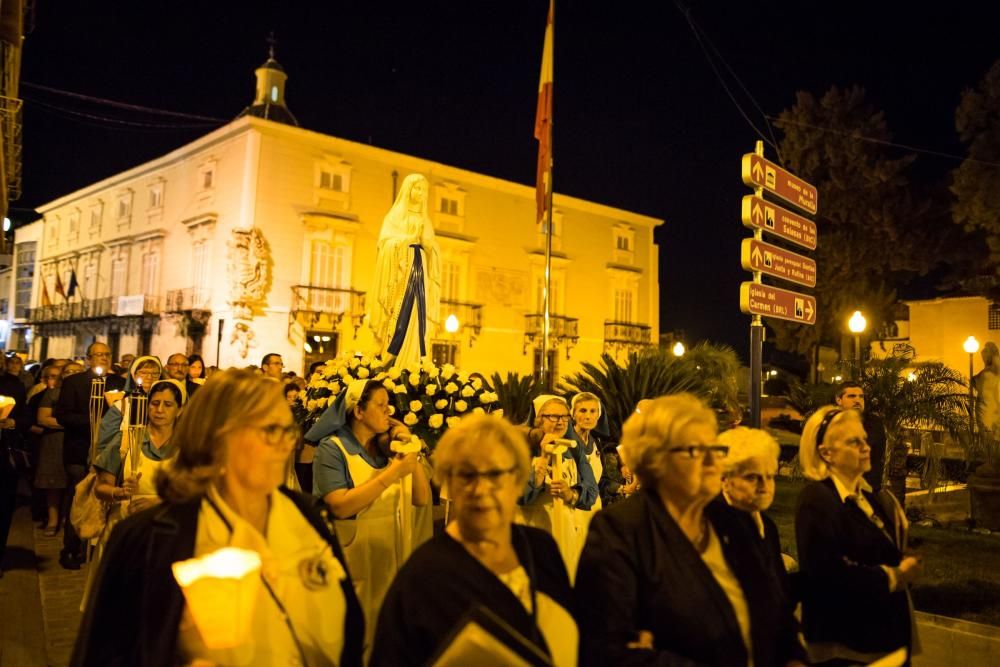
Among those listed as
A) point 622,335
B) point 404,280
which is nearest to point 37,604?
point 404,280

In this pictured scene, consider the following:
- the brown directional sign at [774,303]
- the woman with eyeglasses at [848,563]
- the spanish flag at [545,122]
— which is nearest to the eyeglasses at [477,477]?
the woman with eyeglasses at [848,563]

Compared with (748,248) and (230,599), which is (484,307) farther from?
(230,599)

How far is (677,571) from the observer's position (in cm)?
225

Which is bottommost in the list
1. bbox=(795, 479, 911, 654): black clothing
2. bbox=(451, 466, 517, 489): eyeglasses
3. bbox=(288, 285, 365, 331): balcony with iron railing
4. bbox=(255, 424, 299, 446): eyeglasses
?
bbox=(795, 479, 911, 654): black clothing

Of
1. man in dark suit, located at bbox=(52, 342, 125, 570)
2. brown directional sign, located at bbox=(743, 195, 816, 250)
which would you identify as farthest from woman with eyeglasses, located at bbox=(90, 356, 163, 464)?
brown directional sign, located at bbox=(743, 195, 816, 250)

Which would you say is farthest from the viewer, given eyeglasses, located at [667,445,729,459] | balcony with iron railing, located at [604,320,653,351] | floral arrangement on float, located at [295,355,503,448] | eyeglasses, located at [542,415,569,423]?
balcony with iron railing, located at [604,320,653,351]

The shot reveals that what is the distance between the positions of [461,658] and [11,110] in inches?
579

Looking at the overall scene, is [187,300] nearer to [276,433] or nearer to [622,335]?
[622,335]

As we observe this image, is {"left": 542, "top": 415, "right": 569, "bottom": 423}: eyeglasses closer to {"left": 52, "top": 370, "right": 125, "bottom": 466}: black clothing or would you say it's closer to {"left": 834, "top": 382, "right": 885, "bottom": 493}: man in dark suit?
{"left": 834, "top": 382, "right": 885, "bottom": 493}: man in dark suit

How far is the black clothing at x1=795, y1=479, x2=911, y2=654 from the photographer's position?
2.89 metres

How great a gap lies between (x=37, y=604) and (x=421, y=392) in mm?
3311

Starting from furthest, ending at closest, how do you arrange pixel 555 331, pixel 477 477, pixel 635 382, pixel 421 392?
pixel 555 331, pixel 635 382, pixel 421 392, pixel 477 477

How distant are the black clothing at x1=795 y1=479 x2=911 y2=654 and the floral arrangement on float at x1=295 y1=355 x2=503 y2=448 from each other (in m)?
2.69

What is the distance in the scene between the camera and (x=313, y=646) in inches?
82.3
